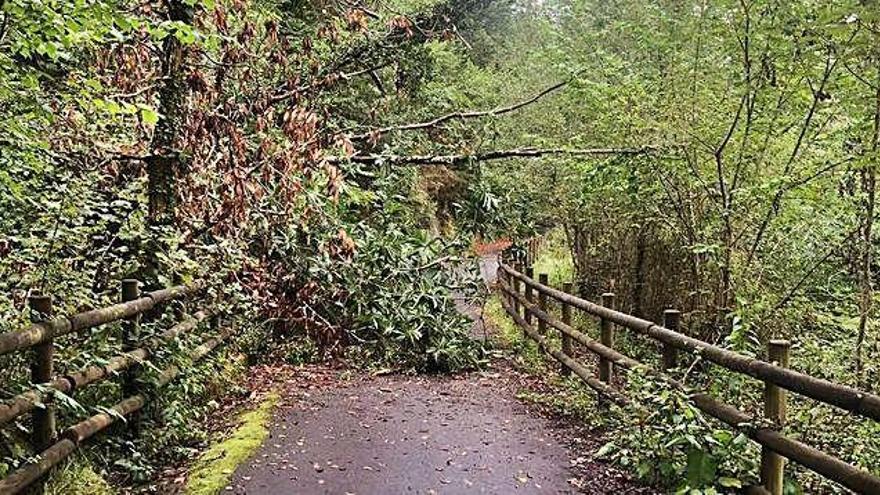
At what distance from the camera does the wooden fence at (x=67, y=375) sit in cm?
414

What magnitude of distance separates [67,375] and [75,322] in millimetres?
323

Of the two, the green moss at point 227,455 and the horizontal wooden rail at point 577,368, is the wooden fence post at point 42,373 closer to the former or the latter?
the green moss at point 227,455

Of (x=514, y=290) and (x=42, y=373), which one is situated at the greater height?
(x=42, y=373)

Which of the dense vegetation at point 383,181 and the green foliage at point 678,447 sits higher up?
the dense vegetation at point 383,181

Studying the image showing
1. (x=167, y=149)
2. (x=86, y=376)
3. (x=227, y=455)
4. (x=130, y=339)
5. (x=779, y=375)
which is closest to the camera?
(x=779, y=375)

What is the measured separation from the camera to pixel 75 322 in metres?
4.77

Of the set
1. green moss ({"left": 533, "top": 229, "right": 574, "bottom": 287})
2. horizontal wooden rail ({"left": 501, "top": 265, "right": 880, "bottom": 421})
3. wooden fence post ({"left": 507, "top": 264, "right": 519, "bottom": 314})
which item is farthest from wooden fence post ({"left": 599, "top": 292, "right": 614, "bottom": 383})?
green moss ({"left": 533, "top": 229, "right": 574, "bottom": 287})

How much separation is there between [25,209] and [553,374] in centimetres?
626

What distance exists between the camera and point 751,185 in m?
8.10

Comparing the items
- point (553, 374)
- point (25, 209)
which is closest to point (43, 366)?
point (25, 209)

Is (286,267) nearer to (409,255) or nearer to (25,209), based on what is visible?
(409,255)

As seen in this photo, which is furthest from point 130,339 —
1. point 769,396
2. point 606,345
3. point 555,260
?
point 555,260

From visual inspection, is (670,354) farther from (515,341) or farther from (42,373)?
(515,341)

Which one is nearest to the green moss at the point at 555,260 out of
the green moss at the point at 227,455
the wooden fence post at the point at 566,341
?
the wooden fence post at the point at 566,341
